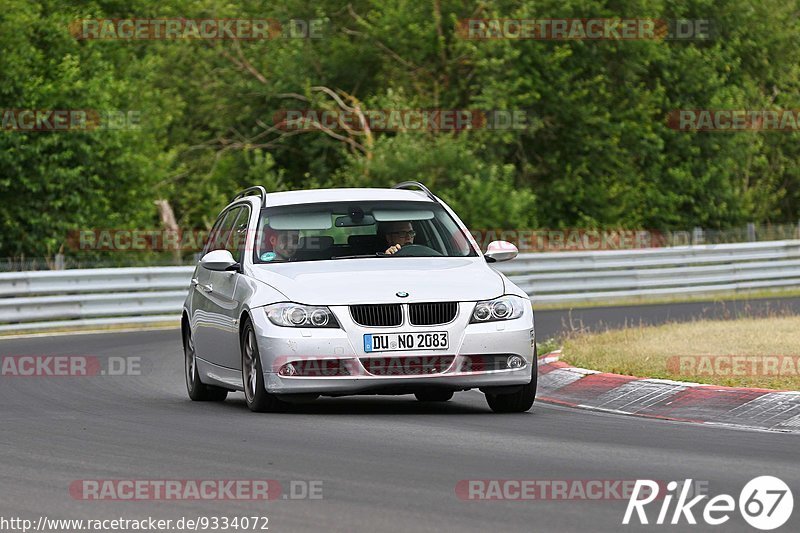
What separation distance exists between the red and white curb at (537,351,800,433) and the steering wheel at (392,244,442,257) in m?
1.62

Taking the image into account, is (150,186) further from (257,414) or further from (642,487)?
(642,487)

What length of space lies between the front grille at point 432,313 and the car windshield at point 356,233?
113 cm

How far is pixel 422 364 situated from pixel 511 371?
68cm

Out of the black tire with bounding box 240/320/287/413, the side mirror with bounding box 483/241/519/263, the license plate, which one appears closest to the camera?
the license plate

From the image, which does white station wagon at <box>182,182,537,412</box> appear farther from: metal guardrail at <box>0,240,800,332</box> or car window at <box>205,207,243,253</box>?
metal guardrail at <box>0,240,800,332</box>

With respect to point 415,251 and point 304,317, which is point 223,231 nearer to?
point 415,251

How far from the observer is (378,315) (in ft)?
39.1

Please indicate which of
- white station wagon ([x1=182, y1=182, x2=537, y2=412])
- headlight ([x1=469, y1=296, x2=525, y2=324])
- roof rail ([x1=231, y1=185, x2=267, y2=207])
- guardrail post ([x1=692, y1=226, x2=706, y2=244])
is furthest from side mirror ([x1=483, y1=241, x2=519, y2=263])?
guardrail post ([x1=692, y1=226, x2=706, y2=244])

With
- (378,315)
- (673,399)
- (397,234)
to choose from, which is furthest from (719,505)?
(397,234)

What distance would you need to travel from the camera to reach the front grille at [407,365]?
39.0 feet

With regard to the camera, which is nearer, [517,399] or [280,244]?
[517,399]

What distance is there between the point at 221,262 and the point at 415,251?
1476 mm

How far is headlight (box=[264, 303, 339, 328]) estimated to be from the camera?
469 inches

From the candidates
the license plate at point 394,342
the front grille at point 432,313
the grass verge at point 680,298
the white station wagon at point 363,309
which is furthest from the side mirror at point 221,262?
the grass verge at point 680,298
